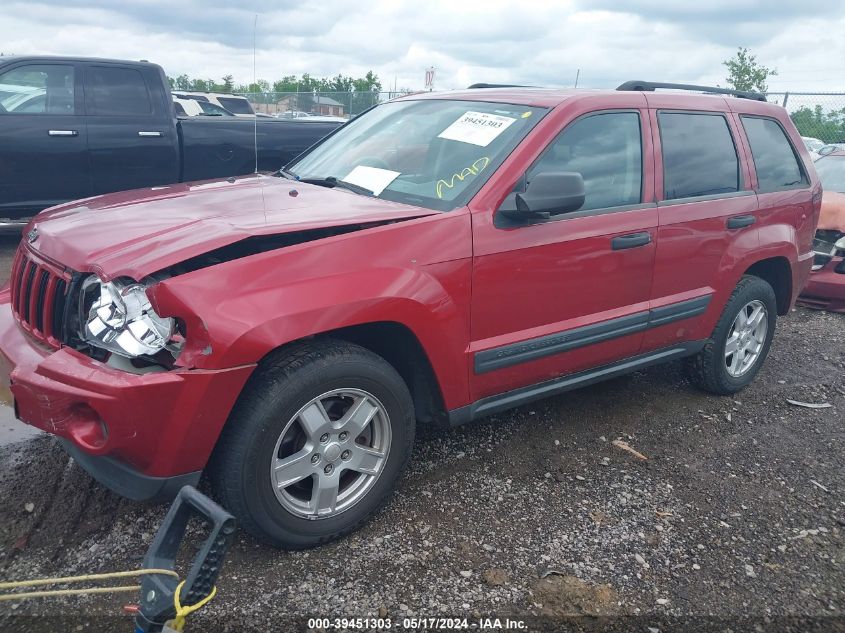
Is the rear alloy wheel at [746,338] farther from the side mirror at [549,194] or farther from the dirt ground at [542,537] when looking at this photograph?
the side mirror at [549,194]

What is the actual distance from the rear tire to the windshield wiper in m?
2.36

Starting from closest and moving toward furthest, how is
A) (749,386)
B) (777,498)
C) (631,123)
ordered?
(777,498), (631,123), (749,386)

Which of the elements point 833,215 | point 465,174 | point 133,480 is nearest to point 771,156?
point 465,174

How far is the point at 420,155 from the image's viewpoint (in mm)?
3342

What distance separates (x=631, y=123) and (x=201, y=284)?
95.8 inches

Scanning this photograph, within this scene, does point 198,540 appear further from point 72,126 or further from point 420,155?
point 72,126

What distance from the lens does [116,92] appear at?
7059mm

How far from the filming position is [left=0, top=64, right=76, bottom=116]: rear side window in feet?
21.5

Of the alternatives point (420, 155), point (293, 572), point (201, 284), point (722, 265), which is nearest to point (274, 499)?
point (293, 572)

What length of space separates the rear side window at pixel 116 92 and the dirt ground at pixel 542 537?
4.68 m

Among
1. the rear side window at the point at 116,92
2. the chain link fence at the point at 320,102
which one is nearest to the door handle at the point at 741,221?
the rear side window at the point at 116,92

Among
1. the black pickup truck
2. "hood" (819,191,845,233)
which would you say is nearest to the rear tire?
"hood" (819,191,845,233)

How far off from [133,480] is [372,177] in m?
1.77

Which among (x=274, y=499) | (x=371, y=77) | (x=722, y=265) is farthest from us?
(x=371, y=77)
